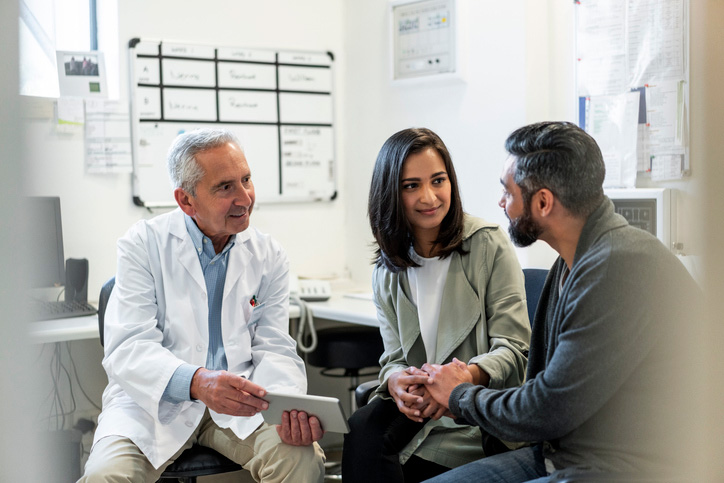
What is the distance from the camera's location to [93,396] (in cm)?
270

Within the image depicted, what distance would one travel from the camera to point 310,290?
110 inches

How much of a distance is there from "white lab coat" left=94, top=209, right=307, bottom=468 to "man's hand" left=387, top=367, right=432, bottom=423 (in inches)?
13.3

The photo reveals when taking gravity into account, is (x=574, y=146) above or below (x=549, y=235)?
above

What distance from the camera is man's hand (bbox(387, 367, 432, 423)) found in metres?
1.52

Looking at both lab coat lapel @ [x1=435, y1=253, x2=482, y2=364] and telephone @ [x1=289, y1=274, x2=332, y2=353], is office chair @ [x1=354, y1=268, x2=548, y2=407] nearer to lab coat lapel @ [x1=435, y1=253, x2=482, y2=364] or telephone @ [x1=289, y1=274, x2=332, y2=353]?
lab coat lapel @ [x1=435, y1=253, x2=482, y2=364]

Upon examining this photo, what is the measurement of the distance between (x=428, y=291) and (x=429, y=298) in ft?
0.06

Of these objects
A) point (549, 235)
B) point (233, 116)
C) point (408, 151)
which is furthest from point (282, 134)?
point (549, 235)

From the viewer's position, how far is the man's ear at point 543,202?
1.25 meters

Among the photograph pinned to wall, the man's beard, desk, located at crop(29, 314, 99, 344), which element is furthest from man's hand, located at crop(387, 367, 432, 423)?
the photograph pinned to wall

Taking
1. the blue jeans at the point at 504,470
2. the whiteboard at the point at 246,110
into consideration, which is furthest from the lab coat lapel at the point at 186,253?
the whiteboard at the point at 246,110

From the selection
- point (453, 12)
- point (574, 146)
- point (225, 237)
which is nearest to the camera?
point (574, 146)

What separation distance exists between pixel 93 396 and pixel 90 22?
4.86 ft

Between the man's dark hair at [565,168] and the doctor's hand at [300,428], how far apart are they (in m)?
0.71

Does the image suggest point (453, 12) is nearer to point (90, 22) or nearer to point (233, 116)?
point (233, 116)
